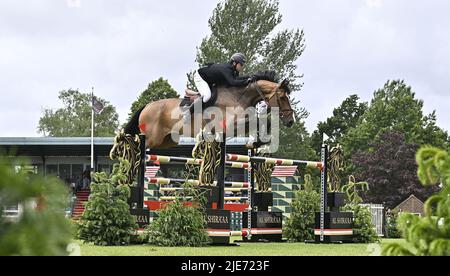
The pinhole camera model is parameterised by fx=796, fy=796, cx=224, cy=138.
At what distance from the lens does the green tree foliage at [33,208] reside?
147 centimetres

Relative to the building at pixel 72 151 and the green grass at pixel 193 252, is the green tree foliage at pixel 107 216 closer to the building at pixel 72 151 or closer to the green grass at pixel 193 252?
the green grass at pixel 193 252

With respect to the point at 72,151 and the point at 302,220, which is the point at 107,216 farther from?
the point at 72,151

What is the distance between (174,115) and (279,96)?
2.10 meters

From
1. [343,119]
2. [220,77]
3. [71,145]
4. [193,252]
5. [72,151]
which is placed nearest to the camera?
[193,252]

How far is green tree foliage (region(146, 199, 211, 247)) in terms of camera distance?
37.8 ft

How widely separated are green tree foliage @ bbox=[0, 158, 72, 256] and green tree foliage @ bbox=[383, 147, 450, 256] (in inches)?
66.6

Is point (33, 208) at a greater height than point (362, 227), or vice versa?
point (33, 208)

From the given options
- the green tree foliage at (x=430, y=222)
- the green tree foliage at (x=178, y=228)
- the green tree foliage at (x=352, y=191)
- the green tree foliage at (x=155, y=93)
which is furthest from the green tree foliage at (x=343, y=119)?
the green tree foliage at (x=430, y=222)

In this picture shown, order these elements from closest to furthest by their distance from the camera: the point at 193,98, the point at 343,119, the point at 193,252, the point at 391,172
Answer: the point at 193,252 → the point at 193,98 → the point at 391,172 → the point at 343,119

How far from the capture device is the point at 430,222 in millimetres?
3051

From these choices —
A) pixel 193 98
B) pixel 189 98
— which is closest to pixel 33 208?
pixel 193 98

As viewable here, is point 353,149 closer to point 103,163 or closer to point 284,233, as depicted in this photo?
point 103,163

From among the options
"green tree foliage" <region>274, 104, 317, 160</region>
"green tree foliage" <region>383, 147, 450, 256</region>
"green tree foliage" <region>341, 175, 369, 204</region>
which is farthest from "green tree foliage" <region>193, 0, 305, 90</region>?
"green tree foliage" <region>383, 147, 450, 256</region>

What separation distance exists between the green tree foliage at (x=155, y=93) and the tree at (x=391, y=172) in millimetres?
14437
